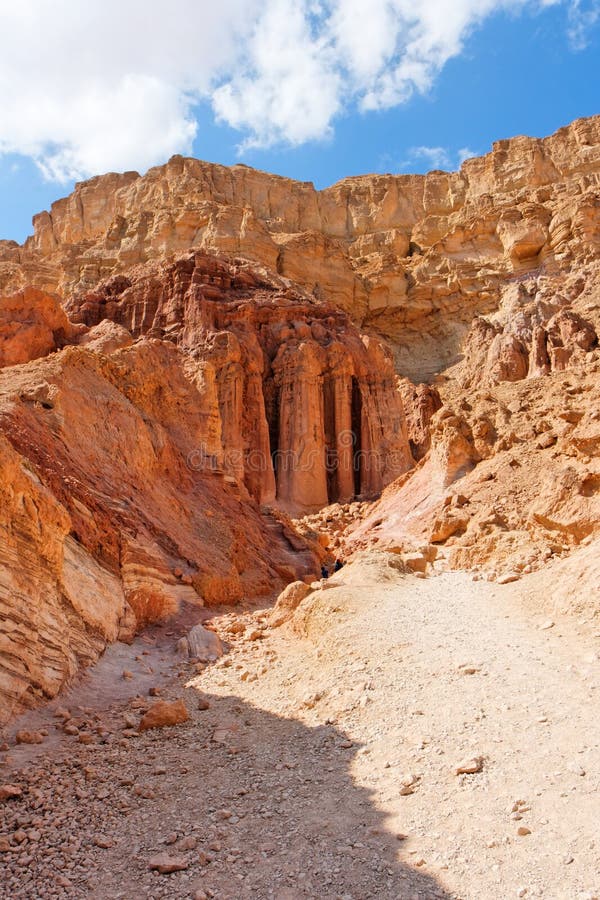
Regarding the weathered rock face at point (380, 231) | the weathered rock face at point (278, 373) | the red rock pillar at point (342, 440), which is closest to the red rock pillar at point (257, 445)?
the weathered rock face at point (278, 373)

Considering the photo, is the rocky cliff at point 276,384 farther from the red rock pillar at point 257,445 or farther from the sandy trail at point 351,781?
the sandy trail at point 351,781

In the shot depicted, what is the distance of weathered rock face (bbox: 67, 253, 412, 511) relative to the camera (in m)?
30.9

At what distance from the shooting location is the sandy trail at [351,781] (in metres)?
4.08

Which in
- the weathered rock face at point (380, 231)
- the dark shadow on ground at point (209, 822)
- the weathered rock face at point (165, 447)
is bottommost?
the dark shadow on ground at point (209, 822)

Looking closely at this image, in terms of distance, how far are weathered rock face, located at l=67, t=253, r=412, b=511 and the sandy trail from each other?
2111 centimetres

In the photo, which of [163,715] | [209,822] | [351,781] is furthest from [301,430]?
[209,822]

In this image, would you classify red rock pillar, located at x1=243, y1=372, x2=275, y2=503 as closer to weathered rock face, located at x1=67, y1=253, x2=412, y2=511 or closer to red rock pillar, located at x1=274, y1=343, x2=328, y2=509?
weathered rock face, located at x1=67, y1=253, x2=412, y2=511

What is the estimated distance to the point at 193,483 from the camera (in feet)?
55.8

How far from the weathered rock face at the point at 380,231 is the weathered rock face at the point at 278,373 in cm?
1708

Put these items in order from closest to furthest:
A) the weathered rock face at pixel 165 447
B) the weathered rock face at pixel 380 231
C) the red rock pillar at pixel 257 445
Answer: the weathered rock face at pixel 165 447 < the red rock pillar at pixel 257 445 < the weathered rock face at pixel 380 231

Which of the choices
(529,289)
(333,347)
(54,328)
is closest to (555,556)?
(54,328)

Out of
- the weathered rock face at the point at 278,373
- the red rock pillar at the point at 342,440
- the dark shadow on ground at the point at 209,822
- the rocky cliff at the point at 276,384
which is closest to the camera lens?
the dark shadow on ground at the point at 209,822

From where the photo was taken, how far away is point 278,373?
33656 millimetres

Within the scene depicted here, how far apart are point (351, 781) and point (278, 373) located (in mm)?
29063
